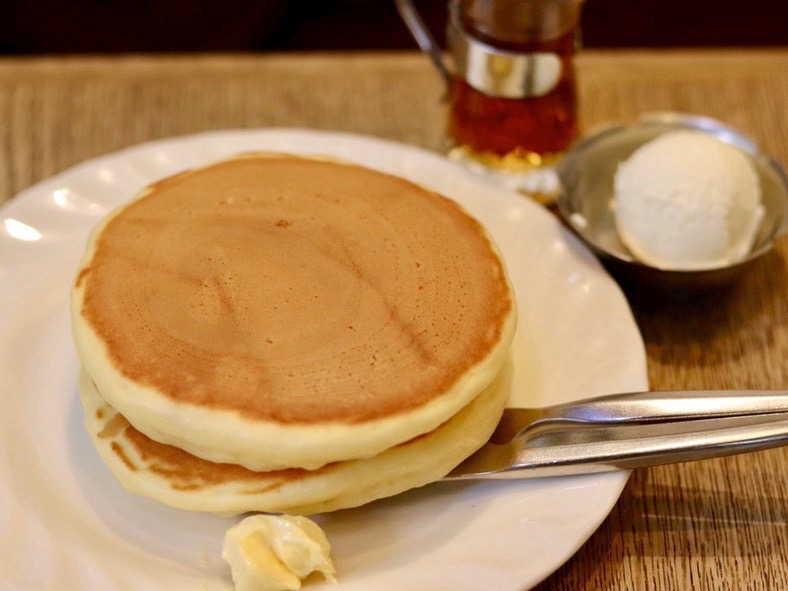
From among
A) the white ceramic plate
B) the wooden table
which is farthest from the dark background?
the white ceramic plate

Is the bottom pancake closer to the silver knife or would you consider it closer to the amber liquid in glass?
the silver knife

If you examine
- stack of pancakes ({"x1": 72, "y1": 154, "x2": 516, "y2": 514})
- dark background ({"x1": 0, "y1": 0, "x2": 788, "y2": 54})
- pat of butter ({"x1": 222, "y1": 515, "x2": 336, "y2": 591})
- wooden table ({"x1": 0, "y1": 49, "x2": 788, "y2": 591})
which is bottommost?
dark background ({"x1": 0, "y1": 0, "x2": 788, "y2": 54})

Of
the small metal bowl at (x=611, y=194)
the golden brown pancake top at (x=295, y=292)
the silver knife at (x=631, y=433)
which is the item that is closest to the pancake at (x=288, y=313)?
the golden brown pancake top at (x=295, y=292)

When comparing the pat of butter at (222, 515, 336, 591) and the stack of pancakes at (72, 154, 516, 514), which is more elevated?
the stack of pancakes at (72, 154, 516, 514)

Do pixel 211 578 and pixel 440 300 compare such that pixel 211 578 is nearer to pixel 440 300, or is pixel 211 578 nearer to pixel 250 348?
pixel 250 348

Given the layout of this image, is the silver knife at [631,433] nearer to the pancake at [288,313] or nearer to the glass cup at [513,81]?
the pancake at [288,313]
